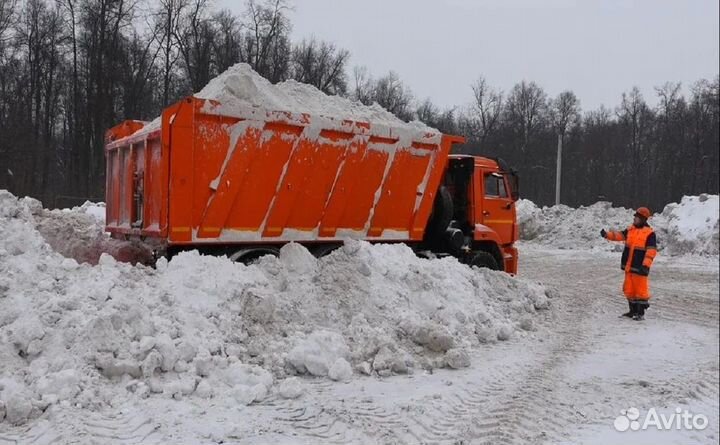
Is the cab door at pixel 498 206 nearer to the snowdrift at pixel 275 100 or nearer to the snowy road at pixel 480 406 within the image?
the snowdrift at pixel 275 100

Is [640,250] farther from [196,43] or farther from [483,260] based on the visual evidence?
[196,43]

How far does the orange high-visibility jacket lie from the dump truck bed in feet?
10.7

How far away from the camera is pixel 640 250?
9594mm

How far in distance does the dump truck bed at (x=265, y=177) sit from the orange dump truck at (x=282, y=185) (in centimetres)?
1

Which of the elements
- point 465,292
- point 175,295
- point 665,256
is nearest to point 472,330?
point 465,292

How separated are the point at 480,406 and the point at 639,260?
5.44 m

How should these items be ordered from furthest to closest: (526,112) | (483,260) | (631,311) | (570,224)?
(526,112)
(570,224)
(483,260)
(631,311)

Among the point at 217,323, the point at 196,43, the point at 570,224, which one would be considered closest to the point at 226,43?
the point at 196,43

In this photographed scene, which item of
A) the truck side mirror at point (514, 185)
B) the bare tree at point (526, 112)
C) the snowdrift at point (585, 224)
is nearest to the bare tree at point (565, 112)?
the bare tree at point (526, 112)

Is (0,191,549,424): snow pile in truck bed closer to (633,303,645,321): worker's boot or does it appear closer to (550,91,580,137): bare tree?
(633,303,645,321): worker's boot

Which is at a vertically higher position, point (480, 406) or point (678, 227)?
point (678, 227)

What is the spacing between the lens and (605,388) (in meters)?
6.07

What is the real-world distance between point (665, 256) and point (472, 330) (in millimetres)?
18412

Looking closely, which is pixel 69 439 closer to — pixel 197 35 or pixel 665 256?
pixel 665 256
